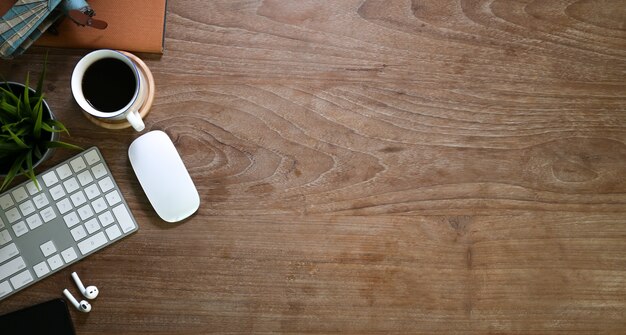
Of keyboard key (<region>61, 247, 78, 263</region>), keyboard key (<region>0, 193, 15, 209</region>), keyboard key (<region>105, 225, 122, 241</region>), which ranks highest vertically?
keyboard key (<region>0, 193, 15, 209</region>)

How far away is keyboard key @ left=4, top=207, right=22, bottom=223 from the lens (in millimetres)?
868

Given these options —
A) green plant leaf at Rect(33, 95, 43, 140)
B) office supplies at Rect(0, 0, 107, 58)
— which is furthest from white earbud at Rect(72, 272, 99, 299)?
office supplies at Rect(0, 0, 107, 58)

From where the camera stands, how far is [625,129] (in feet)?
3.06

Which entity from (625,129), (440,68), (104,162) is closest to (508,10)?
(440,68)

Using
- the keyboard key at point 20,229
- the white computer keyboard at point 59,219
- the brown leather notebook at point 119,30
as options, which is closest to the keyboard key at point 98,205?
the white computer keyboard at point 59,219

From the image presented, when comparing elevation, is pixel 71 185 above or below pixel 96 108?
below

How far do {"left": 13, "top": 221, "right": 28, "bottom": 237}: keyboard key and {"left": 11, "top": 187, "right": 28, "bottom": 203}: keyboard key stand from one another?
0.03 meters

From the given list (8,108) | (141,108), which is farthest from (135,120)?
(8,108)

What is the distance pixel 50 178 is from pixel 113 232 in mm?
118

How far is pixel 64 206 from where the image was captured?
873 mm

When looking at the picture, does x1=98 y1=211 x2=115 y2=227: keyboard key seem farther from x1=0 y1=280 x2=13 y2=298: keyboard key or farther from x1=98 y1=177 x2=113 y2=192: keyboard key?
x1=0 y1=280 x2=13 y2=298: keyboard key

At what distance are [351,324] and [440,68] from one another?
41cm

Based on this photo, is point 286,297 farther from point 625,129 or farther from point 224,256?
point 625,129

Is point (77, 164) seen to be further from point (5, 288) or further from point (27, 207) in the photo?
point (5, 288)
